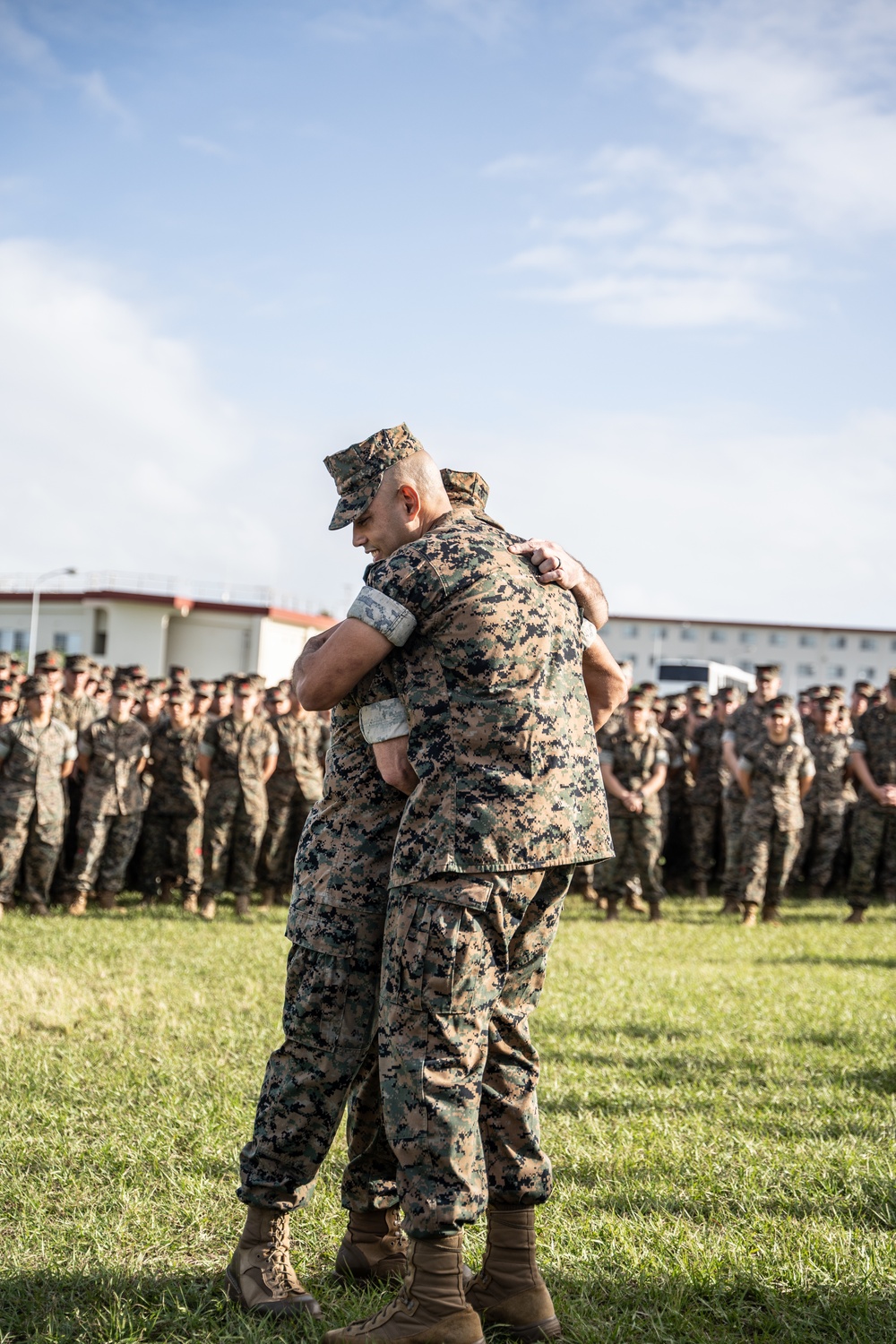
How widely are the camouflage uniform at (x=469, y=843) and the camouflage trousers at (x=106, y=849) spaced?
943cm

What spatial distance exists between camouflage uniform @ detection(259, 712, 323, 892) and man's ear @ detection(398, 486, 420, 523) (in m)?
9.89

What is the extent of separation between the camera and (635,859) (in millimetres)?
12570

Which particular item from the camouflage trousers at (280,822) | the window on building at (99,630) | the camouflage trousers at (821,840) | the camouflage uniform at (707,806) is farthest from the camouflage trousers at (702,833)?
the window on building at (99,630)

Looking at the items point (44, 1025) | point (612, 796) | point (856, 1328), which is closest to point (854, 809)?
point (612, 796)

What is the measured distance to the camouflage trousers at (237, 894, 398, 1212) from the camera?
3.19 metres

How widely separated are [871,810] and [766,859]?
151cm

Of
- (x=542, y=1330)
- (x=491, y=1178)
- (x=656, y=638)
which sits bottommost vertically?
(x=542, y=1330)

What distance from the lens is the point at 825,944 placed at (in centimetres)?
1093

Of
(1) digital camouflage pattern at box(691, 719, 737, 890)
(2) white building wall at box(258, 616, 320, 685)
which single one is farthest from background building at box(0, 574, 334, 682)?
(1) digital camouflage pattern at box(691, 719, 737, 890)

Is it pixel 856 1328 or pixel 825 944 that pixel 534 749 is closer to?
pixel 856 1328

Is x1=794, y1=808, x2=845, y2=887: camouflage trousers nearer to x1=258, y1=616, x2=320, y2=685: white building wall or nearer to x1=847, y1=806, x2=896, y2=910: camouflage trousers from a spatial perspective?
x1=847, y1=806, x2=896, y2=910: camouflage trousers

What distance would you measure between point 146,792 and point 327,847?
10.2 metres

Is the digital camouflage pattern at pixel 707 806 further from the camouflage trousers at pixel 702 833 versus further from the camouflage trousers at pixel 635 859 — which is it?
the camouflage trousers at pixel 635 859

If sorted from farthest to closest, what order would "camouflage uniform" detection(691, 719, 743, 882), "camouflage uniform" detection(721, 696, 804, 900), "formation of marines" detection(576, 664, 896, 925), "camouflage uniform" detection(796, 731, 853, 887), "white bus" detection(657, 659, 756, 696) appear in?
"white bus" detection(657, 659, 756, 696) → "camouflage uniform" detection(691, 719, 743, 882) → "camouflage uniform" detection(796, 731, 853, 887) → "camouflage uniform" detection(721, 696, 804, 900) → "formation of marines" detection(576, 664, 896, 925)
